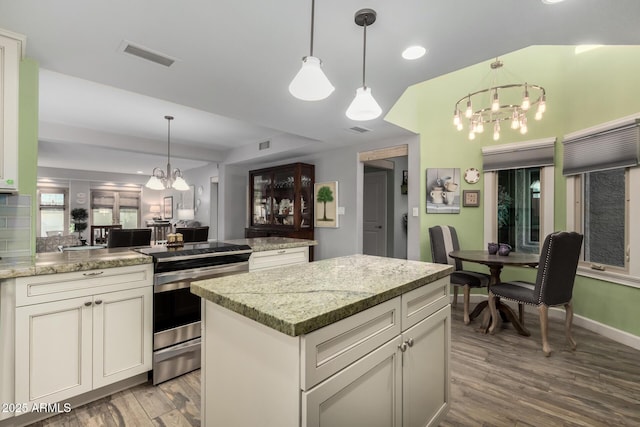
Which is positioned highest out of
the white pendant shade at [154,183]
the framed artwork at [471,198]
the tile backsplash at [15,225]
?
the white pendant shade at [154,183]

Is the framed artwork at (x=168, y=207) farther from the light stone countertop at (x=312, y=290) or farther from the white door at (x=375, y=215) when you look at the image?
the light stone countertop at (x=312, y=290)

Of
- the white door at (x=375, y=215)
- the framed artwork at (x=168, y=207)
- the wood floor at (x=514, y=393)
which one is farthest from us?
the framed artwork at (x=168, y=207)

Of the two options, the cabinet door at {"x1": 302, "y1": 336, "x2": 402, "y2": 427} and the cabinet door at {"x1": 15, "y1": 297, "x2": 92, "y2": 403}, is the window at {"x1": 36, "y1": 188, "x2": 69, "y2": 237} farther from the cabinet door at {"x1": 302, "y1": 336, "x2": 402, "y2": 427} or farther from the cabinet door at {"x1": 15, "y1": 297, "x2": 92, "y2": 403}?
the cabinet door at {"x1": 302, "y1": 336, "x2": 402, "y2": 427}

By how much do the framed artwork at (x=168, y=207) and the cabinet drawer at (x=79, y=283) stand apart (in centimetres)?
793

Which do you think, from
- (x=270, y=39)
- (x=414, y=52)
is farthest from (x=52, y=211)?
(x=414, y=52)

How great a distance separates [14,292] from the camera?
1.60 m

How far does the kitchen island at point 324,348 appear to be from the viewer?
927 mm

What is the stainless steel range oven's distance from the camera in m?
2.09

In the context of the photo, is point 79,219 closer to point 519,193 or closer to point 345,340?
point 345,340

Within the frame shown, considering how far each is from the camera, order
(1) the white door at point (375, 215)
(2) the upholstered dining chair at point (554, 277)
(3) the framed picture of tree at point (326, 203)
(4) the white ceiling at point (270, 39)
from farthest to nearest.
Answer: (1) the white door at point (375, 215), (3) the framed picture of tree at point (326, 203), (2) the upholstered dining chair at point (554, 277), (4) the white ceiling at point (270, 39)

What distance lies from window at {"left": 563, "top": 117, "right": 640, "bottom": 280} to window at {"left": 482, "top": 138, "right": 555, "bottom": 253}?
215 mm

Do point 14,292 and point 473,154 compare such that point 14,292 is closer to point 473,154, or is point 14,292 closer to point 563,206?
point 473,154

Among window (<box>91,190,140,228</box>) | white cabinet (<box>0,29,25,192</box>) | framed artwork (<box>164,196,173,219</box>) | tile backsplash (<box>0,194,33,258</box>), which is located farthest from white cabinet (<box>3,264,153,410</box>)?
window (<box>91,190,140,228</box>)

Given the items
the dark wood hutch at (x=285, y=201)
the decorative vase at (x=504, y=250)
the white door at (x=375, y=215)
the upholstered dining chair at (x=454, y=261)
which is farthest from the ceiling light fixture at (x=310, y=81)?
the white door at (x=375, y=215)
